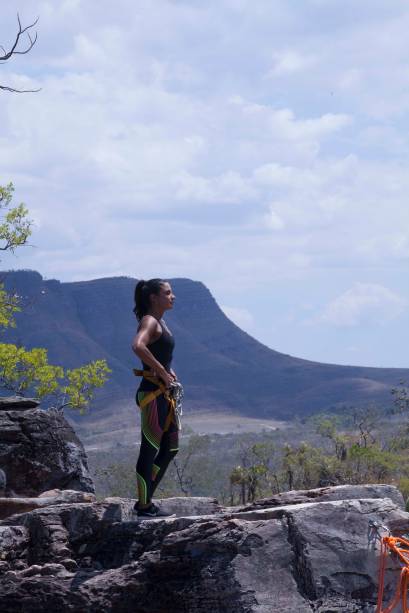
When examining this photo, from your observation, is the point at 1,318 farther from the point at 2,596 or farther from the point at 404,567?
the point at 404,567

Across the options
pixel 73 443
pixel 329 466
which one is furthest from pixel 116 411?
pixel 73 443

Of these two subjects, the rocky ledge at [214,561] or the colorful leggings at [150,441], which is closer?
the rocky ledge at [214,561]

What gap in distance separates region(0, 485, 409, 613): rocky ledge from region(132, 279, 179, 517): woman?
375mm

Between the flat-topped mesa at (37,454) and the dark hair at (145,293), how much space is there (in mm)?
4423

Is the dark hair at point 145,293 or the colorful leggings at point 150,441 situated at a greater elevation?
the dark hair at point 145,293

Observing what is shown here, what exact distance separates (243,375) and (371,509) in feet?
268

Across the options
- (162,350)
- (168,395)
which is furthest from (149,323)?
(168,395)

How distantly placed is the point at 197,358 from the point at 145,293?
271 ft

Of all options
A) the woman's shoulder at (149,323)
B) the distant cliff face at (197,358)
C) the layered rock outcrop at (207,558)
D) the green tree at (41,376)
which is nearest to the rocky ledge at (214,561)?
the layered rock outcrop at (207,558)

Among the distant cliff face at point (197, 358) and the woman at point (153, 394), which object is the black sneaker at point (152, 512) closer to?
the woman at point (153, 394)

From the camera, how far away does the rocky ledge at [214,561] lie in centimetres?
591

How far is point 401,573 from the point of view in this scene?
5.81m

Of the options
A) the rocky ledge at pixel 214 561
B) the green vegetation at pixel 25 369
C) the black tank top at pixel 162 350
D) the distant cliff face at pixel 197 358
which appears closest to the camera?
the rocky ledge at pixel 214 561

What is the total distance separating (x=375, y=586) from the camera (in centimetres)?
Answer: 594
